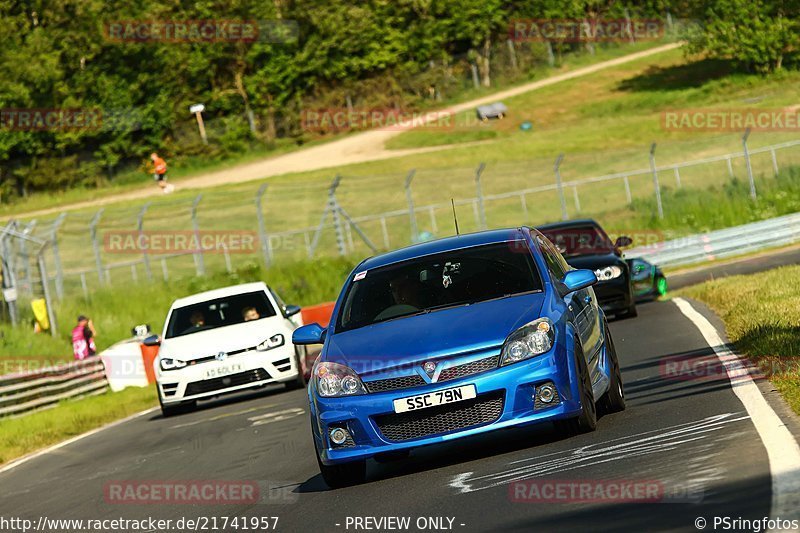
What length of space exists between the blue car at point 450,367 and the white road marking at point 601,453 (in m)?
0.30

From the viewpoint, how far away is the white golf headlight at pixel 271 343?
1864 centimetres

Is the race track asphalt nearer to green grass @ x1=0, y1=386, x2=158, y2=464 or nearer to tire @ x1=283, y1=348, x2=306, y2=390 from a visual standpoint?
green grass @ x1=0, y1=386, x2=158, y2=464

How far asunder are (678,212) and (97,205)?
3065 centimetres

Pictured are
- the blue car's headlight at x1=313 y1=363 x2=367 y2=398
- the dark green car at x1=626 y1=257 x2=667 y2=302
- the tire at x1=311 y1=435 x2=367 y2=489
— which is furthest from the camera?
the dark green car at x1=626 y1=257 x2=667 y2=302

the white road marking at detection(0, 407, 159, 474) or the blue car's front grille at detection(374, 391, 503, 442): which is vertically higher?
the blue car's front grille at detection(374, 391, 503, 442)

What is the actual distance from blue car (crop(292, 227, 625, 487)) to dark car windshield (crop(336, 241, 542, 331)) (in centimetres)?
1

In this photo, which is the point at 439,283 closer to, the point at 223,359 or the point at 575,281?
the point at 575,281

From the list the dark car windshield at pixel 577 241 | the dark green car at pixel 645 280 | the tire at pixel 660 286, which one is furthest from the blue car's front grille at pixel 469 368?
the tire at pixel 660 286

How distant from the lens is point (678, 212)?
40.5 m

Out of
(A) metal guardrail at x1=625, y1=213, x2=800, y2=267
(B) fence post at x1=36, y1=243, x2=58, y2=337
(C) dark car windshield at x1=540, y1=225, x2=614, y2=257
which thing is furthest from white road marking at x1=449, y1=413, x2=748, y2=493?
(A) metal guardrail at x1=625, y1=213, x2=800, y2=267

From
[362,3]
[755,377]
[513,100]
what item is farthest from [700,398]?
[362,3]

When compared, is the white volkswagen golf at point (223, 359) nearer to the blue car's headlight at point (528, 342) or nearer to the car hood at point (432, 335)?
the car hood at point (432, 335)

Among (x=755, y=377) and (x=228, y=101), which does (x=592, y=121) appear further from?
(x=755, y=377)

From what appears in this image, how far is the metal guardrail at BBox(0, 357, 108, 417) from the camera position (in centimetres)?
2170
